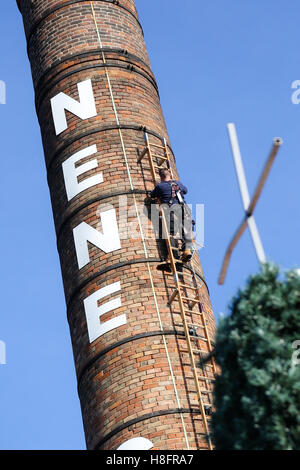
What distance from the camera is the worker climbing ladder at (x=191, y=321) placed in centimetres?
1159

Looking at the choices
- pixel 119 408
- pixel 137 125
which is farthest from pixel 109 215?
pixel 119 408

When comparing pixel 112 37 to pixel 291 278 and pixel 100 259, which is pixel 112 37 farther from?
pixel 291 278

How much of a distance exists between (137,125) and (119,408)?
4812 millimetres

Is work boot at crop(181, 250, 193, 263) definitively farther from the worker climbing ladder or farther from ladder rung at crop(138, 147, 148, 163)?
ladder rung at crop(138, 147, 148, 163)

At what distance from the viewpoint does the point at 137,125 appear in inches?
552

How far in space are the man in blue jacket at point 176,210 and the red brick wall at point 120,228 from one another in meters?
0.40

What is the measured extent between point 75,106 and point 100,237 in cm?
254

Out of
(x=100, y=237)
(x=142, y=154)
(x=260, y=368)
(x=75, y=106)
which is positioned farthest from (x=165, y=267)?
(x=260, y=368)

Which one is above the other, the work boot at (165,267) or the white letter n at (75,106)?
the white letter n at (75,106)

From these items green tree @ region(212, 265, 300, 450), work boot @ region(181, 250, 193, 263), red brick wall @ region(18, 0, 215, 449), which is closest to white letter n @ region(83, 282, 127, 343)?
red brick wall @ region(18, 0, 215, 449)

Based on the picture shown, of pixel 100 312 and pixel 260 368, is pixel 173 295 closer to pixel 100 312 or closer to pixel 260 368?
pixel 100 312

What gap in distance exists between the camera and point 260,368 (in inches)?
255

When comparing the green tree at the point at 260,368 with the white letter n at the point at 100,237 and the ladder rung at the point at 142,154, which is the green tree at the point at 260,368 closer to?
the white letter n at the point at 100,237
